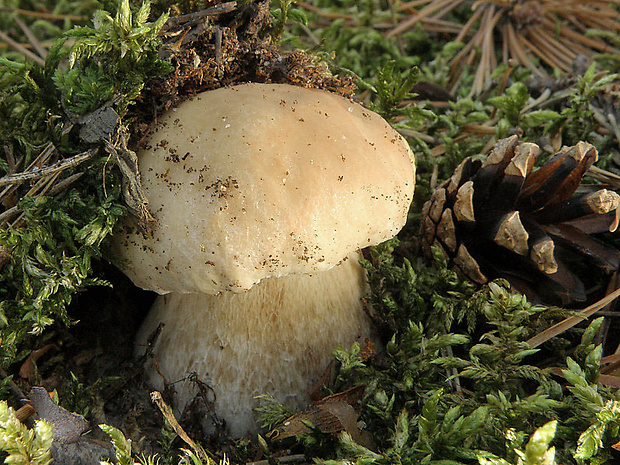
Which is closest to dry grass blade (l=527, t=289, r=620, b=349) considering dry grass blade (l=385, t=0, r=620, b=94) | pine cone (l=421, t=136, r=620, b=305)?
pine cone (l=421, t=136, r=620, b=305)

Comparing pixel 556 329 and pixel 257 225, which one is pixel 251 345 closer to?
pixel 257 225

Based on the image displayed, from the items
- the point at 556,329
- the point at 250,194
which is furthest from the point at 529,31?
the point at 250,194

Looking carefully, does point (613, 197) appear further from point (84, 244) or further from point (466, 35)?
point (466, 35)

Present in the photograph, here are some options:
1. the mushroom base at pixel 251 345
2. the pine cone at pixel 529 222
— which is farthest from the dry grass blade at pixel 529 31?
the mushroom base at pixel 251 345

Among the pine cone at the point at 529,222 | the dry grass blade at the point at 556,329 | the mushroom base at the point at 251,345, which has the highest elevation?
the pine cone at the point at 529,222

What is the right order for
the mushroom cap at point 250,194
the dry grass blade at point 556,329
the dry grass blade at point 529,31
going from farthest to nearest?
the dry grass blade at point 529,31
the dry grass blade at point 556,329
the mushroom cap at point 250,194

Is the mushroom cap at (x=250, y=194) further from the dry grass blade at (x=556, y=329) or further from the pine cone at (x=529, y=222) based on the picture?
the dry grass blade at (x=556, y=329)
